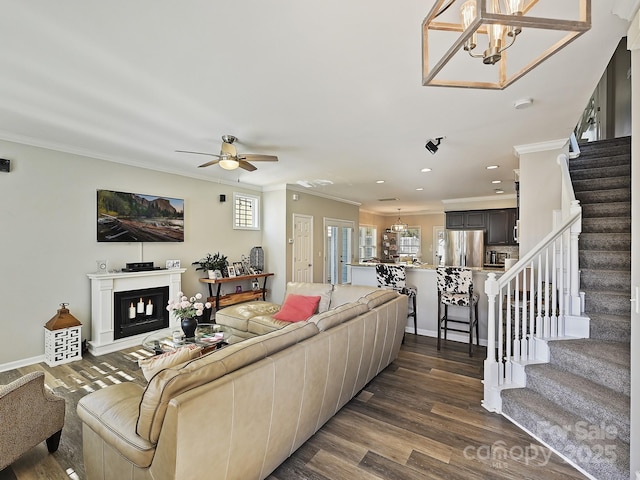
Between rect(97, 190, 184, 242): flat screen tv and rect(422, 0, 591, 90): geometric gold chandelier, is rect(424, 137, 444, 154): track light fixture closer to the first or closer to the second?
rect(422, 0, 591, 90): geometric gold chandelier

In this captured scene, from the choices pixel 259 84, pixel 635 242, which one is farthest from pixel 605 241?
pixel 259 84

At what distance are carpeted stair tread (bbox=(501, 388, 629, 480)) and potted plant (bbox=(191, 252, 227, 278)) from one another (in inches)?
179

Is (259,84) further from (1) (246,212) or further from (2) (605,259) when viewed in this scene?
(1) (246,212)

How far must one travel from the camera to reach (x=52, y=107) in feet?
9.19

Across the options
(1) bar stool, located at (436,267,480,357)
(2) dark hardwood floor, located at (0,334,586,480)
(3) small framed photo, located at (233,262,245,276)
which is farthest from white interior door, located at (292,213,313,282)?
(2) dark hardwood floor, located at (0,334,586,480)

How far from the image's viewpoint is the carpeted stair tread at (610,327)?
2512 millimetres

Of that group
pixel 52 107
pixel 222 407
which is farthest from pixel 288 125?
pixel 222 407

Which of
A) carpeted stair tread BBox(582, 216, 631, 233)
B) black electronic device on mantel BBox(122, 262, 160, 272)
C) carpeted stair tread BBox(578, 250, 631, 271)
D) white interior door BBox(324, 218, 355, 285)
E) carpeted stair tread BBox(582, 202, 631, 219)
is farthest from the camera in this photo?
white interior door BBox(324, 218, 355, 285)

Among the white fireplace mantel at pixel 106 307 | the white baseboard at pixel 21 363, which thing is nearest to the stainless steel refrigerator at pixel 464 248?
the white fireplace mantel at pixel 106 307

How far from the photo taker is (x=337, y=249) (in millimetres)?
8078

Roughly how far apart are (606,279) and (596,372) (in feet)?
3.48

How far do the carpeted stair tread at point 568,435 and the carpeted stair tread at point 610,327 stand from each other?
0.81 m

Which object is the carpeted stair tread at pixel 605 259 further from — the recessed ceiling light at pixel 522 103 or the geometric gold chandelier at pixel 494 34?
the geometric gold chandelier at pixel 494 34

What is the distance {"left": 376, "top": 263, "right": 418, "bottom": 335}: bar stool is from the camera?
449 cm
